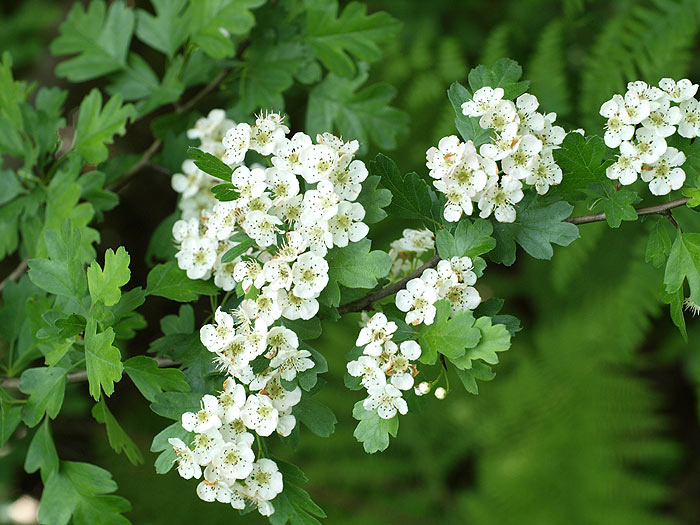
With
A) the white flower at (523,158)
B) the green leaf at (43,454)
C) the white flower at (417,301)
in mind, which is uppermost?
the white flower at (523,158)

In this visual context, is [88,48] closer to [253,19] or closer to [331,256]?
[253,19]

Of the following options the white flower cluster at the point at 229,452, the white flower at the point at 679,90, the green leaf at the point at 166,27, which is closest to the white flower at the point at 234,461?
the white flower cluster at the point at 229,452

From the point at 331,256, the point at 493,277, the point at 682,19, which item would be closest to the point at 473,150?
the point at 331,256

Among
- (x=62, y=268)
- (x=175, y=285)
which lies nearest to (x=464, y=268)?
(x=175, y=285)

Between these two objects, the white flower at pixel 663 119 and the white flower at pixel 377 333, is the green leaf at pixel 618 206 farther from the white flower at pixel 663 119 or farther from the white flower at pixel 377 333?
the white flower at pixel 377 333

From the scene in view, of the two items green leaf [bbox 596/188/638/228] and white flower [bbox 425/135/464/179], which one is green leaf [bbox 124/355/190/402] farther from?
green leaf [bbox 596/188/638/228]

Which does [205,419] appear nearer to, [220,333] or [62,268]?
[220,333]

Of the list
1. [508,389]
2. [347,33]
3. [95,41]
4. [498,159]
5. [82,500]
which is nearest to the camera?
[498,159]
